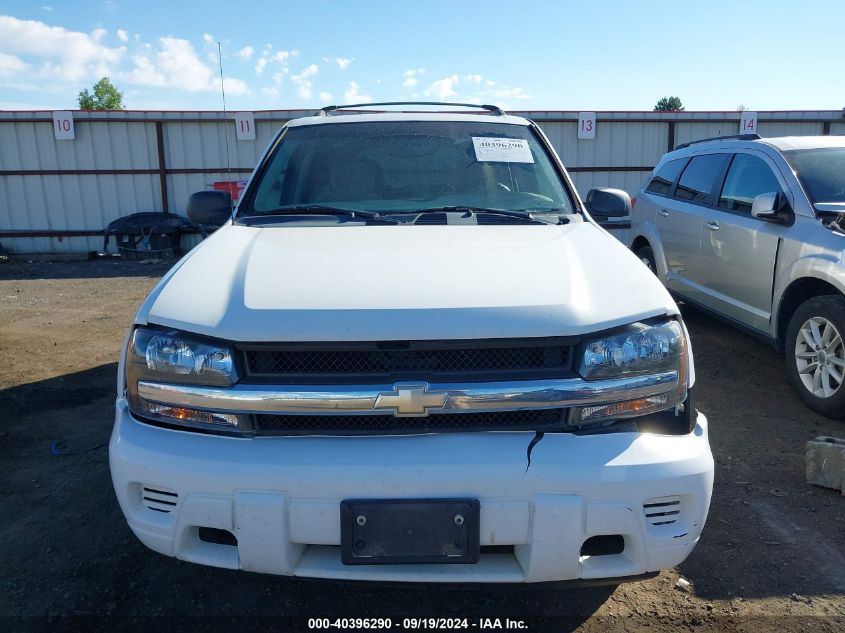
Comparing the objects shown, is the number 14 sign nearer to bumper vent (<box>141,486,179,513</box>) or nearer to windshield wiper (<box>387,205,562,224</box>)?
windshield wiper (<box>387,205,562,224</box>)

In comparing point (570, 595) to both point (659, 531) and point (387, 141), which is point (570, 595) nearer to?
point (659, 531)

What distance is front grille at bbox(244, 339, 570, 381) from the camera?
199 cm

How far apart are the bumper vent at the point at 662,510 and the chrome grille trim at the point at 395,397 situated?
0.32 metres

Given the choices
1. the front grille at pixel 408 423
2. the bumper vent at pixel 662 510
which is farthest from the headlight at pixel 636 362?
the bumper vent at pixel 662 510

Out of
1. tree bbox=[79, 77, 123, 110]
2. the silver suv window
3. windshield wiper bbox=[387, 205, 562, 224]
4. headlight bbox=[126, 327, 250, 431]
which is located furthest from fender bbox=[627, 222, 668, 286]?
tree bbox=[79, 77, 123, 110]

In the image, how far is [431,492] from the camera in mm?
1868

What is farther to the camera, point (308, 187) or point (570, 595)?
point (308, 187)

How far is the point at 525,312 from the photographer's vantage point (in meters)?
2.00

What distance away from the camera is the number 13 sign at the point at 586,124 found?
1355 cm

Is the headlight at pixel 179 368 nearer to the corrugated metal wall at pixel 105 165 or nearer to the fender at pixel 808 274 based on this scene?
the fender at pixel 808 274

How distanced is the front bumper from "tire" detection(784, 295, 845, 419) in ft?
8.66

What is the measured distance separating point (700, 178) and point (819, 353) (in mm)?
2212

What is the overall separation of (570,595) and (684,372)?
3.26ft

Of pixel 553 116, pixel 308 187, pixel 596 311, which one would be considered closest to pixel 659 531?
pixel 596 311
